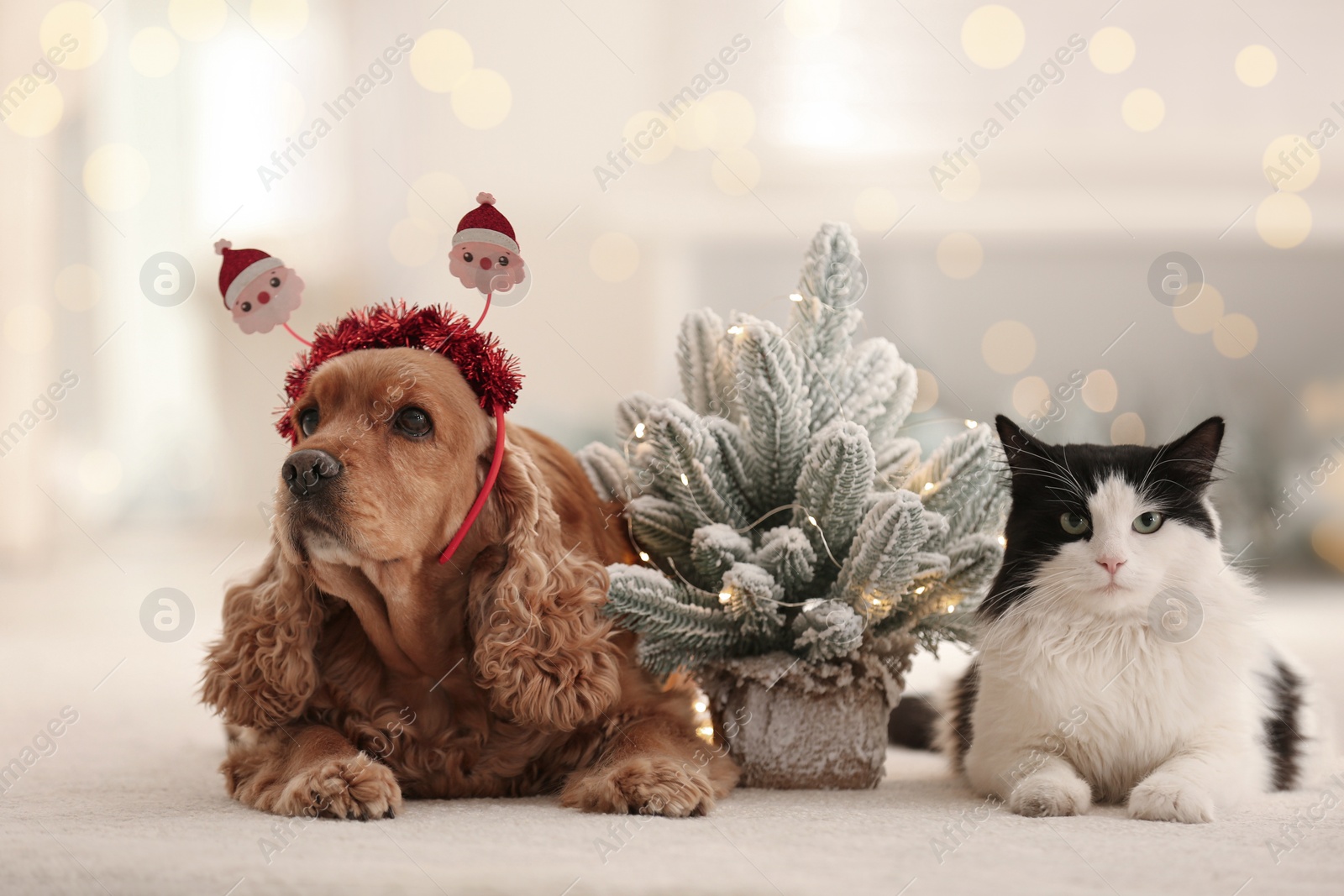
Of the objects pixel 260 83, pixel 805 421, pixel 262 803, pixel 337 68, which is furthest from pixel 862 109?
pixel 262 803

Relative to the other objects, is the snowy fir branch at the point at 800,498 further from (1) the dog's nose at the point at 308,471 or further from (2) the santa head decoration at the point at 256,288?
(2) the santa head decoration at the point at 256,288

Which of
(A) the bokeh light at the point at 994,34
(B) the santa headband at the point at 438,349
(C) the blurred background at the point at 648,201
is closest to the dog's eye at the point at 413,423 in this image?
(B) the santa headband at the point at 438,349

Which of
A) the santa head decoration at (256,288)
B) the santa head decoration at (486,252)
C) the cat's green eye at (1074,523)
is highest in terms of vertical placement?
the santa head decoration at (486,252)

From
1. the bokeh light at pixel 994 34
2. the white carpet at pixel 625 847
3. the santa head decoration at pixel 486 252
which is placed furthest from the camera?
the bokeh light at pixel 994 34

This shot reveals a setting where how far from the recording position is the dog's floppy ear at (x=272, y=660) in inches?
55.7

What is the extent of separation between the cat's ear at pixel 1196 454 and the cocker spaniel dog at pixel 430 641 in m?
0.70

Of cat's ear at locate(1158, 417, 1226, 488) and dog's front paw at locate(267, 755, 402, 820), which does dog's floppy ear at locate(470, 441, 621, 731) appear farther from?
cat's ear at locate(1158, 417, 1226, 488)

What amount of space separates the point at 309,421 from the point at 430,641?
325 millimetres

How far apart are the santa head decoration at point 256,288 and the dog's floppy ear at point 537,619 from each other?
1.21 ft

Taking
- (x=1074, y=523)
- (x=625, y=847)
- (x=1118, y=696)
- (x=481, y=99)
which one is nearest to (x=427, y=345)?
(x=625, y=847)

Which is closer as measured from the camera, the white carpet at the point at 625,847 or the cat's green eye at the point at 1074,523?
the white carpet at the point at 625,847

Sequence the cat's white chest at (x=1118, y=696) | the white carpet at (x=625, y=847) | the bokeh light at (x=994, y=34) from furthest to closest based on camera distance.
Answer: the bokeh light at (x=994, y=34)
the cat's white chest at (x=1118, y=696)
the white carpet at (x=625, y=847)

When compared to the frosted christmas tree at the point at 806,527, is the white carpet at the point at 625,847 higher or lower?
lower

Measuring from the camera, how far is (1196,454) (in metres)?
1.39
